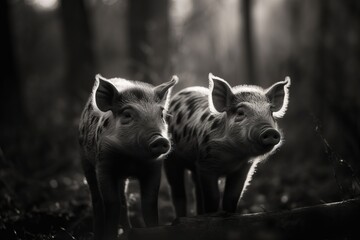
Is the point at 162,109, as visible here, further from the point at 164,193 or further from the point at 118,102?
the point at 164,193

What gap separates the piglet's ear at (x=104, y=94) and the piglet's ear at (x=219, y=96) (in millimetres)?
887

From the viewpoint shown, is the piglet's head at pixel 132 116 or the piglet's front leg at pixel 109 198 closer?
the piglet's head at pixel 132 116

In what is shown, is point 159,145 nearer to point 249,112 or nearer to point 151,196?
point 151,196

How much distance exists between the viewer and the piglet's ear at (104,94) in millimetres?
4480

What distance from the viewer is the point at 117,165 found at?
450 centimetres

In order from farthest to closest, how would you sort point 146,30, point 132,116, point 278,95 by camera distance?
1. point 146,30
2. point 278,95
3. point 132,116

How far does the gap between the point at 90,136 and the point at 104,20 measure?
29941 millimetres

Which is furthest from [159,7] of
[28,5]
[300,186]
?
[28,5]

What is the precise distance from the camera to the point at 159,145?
4.12 metres

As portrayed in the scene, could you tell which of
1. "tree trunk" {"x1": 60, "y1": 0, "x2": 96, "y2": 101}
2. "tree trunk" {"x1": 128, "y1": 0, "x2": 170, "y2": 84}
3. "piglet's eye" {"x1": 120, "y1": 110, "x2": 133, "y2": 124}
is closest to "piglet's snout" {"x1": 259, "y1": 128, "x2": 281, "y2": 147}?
"piglet's eye" {"x1": 120, "y1": 110, "x2": 133, "y2": 124}

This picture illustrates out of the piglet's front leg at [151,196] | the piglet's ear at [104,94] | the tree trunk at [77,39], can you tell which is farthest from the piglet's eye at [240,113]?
the tree trunk at [77,39]

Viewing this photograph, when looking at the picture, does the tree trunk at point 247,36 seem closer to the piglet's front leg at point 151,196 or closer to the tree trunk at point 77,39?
the tree trunk at point 77,39

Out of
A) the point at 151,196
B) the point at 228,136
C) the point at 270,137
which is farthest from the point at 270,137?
the point at 151,196

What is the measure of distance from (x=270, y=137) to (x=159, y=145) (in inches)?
35.8
